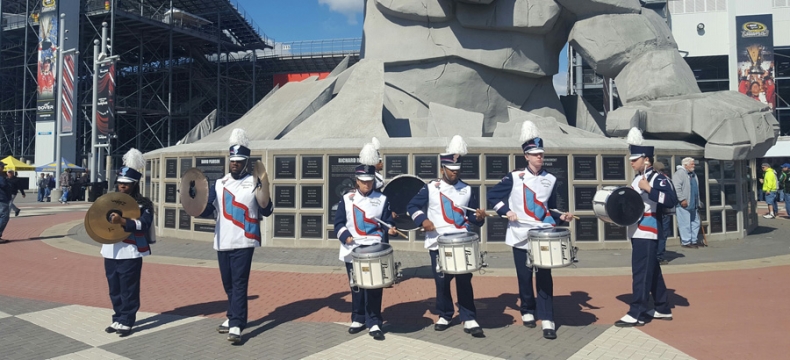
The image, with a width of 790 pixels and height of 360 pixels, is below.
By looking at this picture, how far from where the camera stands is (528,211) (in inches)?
203

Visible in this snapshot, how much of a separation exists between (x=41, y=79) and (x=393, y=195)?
36119mm

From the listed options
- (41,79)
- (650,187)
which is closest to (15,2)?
(41,79)

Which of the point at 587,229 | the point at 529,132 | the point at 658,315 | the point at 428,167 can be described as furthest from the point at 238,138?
the point at 587,229

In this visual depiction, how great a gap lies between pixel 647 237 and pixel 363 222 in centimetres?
283

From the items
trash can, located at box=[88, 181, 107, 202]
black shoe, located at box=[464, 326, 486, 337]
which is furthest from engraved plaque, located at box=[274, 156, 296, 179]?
trash can, located at box=[88, 181, 107, 202]

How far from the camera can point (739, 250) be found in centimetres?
983

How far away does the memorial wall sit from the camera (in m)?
9.71

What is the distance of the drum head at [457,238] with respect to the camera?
15.5 feet

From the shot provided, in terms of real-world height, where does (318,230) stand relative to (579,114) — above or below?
below

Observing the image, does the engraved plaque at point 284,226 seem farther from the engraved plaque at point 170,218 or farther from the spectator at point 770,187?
the spectator at point 770,187

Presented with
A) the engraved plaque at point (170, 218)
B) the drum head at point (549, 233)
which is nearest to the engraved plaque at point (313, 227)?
the engraved plaque at point (170, 218)

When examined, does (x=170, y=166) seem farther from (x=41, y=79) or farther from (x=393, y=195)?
(x=41, y=79)

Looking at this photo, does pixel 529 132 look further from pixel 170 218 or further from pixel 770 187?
pixel 770 187

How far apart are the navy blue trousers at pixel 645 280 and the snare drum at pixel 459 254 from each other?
5.69ft
